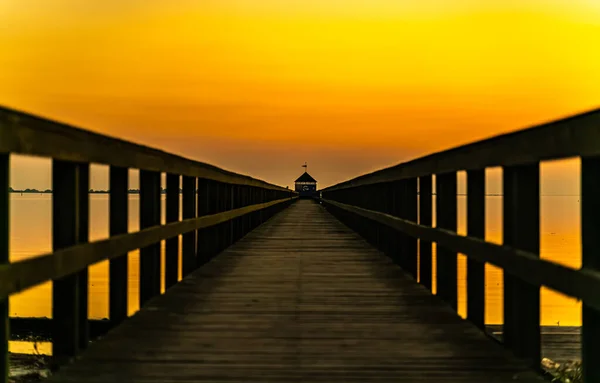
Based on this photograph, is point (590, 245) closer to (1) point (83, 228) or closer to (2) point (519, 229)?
(2) point (519, 229)

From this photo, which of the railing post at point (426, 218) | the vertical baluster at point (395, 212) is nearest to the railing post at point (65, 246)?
the railing post at point (426, 218)

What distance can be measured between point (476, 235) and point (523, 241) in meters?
0.95

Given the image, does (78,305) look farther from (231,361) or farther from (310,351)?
(310,351)

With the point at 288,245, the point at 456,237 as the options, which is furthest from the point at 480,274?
the point at 288,245

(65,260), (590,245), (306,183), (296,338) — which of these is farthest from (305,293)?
(306,183)

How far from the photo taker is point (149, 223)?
6109mm

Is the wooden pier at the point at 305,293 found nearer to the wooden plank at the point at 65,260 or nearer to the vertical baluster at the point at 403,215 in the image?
Answer: the wooden plank at the point at 65,260

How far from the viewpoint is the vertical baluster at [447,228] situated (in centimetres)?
600

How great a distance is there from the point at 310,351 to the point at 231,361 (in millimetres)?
527

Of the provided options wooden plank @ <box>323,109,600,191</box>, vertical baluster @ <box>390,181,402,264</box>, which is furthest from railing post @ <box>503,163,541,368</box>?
vertical baluster @ <box>390,181,402,264</box>

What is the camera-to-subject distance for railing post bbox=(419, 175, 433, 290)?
7.20 m

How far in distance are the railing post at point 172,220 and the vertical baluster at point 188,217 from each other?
0.60 metres

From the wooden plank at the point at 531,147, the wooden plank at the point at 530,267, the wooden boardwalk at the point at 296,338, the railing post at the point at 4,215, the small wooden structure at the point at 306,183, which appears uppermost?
the small wooden structure at the point at 306,183

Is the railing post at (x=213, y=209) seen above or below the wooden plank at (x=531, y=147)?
below
